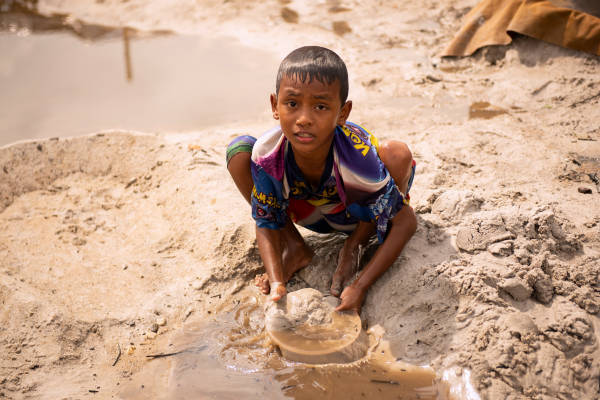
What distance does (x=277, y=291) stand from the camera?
6.42ft

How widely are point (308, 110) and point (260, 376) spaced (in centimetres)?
101

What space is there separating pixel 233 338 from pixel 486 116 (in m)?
2.59

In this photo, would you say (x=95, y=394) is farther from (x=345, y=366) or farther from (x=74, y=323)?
(x=345, y=366)

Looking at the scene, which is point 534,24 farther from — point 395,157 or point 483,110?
point 395,157

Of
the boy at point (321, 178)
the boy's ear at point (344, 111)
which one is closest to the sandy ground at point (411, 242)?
the boy at point (321, 178)

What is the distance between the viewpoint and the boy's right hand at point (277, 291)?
192cm

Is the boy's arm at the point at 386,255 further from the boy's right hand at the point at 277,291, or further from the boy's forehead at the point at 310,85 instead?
the boy's forehead at the point at 310,85

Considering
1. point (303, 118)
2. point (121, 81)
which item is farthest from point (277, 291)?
point (121, 81)

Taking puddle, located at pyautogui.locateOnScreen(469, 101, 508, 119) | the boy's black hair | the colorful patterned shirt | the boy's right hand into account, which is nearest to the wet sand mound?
the boy's right hand

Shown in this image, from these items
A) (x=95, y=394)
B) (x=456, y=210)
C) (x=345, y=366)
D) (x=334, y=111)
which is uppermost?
(x=334, y=111)

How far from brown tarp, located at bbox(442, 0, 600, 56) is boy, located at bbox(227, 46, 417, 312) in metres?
2.72

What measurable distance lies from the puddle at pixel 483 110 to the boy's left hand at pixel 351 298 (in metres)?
A: 2.19

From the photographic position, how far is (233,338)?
78.0 inches

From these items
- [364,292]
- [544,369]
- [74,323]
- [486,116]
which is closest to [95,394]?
[74,323]
